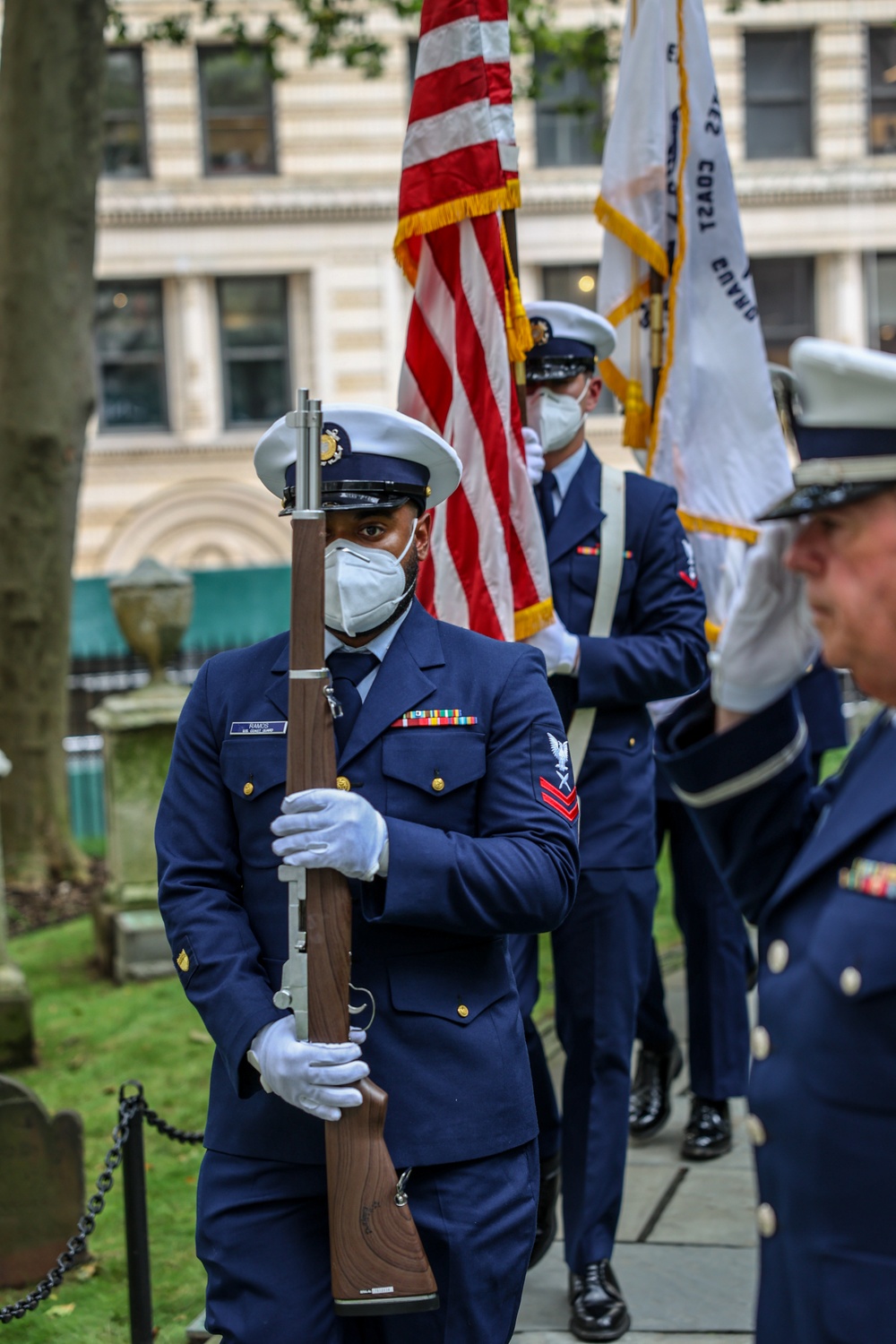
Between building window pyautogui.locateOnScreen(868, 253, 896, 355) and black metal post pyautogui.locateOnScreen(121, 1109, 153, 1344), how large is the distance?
846 inches

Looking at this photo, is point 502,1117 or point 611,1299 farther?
point 611,1299

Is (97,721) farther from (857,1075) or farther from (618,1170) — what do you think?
(857,1075)

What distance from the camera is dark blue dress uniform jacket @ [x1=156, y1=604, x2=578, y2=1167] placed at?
2.57m

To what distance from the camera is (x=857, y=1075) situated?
180 cm

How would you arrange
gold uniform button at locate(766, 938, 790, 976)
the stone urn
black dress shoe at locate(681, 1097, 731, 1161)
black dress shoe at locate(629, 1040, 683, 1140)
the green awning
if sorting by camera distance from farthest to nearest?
the green awning < the stone urn < black dress shoe at locate(629, 1040, 683, 1140) < black dress shoe at locate(681, 1097, 731, 1161) < gold uniform button at locate(766, 938, 790, 976)

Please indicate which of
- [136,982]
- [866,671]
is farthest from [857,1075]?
[136,982]

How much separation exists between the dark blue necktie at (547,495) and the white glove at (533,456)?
0.41ft

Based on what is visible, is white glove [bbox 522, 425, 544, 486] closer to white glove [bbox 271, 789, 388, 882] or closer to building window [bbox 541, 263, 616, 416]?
white glove [bbox 271, 789, 388, 882]

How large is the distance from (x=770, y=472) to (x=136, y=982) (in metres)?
4.64

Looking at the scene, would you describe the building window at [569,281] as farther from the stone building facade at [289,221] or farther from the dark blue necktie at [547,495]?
Result: the dark blue necktie at [547,495]

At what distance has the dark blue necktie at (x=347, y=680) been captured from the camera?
2738 millimetres

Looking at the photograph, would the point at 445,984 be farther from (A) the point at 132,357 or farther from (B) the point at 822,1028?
(A) the point at 132,357

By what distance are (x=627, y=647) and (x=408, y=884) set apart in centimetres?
182

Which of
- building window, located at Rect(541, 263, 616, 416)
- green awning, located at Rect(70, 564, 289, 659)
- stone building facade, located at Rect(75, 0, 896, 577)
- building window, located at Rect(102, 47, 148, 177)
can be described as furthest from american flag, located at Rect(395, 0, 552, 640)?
building window, located at Rect(541, 263, 616, 416)
